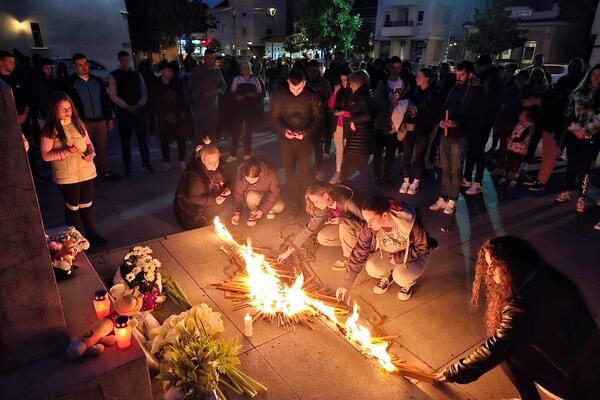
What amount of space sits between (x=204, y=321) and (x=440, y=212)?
4.35m

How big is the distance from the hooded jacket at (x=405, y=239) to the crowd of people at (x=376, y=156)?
0.01 metres

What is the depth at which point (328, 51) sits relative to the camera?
37.3 meters

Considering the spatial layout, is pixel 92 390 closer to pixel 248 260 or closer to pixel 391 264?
pixel 248 260

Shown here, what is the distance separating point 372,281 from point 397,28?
39.1 metres

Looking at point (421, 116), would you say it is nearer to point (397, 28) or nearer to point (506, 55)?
point (506, 55)

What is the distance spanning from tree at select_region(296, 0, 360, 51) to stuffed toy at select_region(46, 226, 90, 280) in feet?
118

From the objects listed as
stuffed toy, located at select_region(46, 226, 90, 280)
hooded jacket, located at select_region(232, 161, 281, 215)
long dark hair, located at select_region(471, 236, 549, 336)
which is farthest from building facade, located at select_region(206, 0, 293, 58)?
long dark hair, located at select_region(471, 236, 549, 336)

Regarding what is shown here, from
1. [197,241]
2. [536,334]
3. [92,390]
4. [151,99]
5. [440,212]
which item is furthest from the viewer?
[151,99]

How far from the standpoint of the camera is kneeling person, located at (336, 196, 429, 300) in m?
3.66

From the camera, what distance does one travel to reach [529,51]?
31.6 m

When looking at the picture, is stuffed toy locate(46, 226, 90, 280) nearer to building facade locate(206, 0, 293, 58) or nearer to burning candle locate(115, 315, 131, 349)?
burning candle locate(115, 315, 131, 349)

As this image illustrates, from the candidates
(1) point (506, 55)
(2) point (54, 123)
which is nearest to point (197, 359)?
(2) point (54, 123)

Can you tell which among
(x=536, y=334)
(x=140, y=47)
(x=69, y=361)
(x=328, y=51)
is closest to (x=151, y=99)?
(x=69, y=361)

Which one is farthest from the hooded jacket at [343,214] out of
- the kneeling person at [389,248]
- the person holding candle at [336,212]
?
the kneeling person at [389,248]
